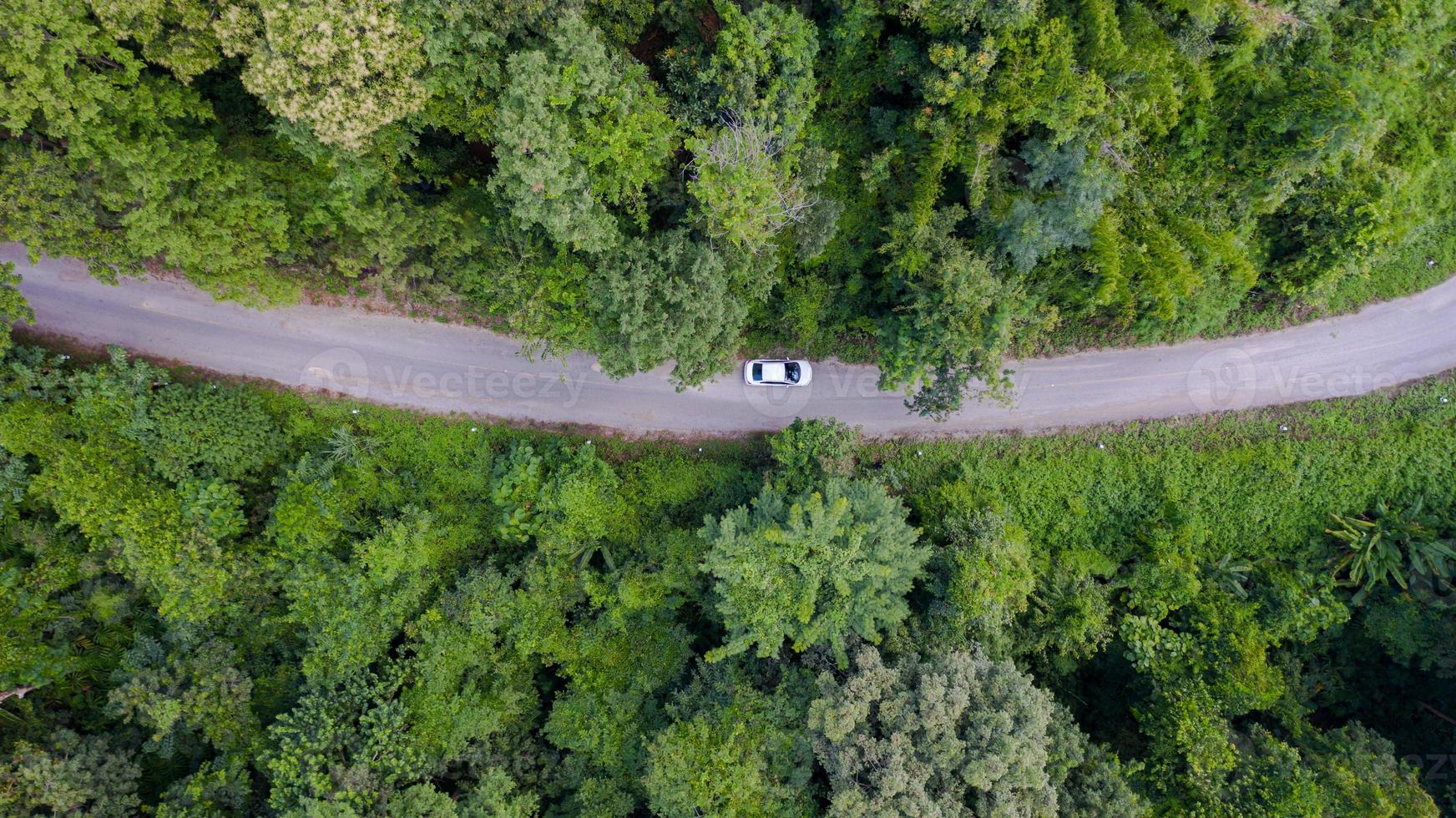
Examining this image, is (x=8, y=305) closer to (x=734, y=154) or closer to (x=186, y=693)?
(x=186, y=693)

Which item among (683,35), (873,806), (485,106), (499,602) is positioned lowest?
(873,806)

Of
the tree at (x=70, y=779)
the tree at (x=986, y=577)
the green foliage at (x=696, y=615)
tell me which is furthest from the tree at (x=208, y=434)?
the tree at (x=986, y=577)

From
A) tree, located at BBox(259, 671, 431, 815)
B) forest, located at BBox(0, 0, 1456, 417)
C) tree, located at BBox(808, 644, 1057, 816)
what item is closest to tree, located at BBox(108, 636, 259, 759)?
tree, located at BBox(259, 671, 431, 815)

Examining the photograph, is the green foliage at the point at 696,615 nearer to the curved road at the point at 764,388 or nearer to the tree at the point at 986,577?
the tree at the point at 986,577

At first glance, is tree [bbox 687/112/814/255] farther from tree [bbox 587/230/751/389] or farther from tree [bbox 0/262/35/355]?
tree [bbox 0/262/35/355]

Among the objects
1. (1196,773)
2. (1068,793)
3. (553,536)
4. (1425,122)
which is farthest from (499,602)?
(1425,122)

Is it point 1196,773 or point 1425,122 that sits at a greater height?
point 1425,122

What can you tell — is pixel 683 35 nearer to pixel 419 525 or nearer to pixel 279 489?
pixel 419 525

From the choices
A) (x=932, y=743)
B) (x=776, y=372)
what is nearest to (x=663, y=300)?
(x=776, y=372)
